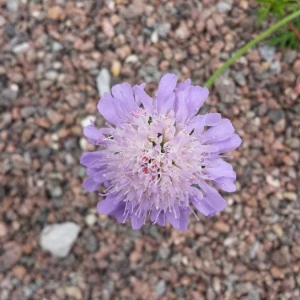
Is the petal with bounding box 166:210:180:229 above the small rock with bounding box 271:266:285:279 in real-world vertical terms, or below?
above

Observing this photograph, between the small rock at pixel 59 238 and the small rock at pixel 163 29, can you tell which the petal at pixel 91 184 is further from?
the small rock at pixel 163 29

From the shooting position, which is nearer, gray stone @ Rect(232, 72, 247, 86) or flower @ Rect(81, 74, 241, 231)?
flower @ Rect(81, 74, 241, 231)

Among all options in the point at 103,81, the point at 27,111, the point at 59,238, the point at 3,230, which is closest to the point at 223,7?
the point at 103,81

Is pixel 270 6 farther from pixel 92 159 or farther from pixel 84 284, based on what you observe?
pixel 84 284

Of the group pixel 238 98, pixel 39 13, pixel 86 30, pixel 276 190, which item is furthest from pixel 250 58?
pixel 39 13

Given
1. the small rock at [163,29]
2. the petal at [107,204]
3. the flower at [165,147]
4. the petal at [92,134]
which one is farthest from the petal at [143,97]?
the small rock at [163,29]

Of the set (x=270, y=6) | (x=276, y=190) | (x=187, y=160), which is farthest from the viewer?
(x=276, y=190)

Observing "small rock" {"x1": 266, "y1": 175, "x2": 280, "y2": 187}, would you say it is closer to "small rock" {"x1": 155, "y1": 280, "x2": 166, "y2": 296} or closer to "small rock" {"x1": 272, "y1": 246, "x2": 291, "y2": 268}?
"small rock" {"x1": 272, "y1": 246, "x2": 291, "y2": 268}

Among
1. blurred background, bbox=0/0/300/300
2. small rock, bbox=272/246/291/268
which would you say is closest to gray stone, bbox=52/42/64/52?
blurred background, bbox=0/0/300/300
